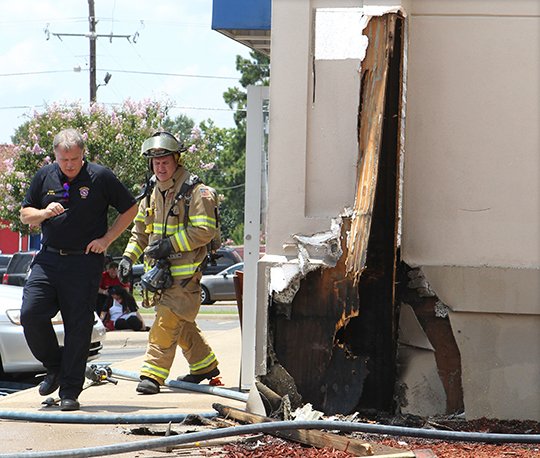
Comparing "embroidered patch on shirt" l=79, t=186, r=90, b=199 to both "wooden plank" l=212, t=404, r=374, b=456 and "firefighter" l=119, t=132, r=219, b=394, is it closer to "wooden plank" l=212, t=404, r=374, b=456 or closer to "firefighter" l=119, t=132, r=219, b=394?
"firefighter" l=119, t=132, r=219, b=394

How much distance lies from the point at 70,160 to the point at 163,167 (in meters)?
Result: 0.93

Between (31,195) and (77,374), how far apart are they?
1.30 metres

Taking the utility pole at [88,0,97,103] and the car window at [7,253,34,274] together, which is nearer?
the car window at [7,253,34,274]

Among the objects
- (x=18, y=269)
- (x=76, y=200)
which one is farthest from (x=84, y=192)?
(x=18, y=269)

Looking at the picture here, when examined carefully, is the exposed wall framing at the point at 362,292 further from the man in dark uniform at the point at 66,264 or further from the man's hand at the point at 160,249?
the man's hand at the point at 160,249

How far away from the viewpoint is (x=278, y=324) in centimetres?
636

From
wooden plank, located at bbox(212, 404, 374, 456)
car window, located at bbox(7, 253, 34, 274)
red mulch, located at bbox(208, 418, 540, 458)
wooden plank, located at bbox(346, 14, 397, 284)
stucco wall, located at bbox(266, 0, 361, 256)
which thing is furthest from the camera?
car window, located at bbox(7, 253, 34, 274)

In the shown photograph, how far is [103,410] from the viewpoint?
23.1ft

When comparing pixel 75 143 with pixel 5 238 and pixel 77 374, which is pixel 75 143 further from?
pixel 5 238

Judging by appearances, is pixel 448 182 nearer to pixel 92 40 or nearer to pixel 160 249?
pixel 160 249

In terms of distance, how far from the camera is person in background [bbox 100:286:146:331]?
1839 cm

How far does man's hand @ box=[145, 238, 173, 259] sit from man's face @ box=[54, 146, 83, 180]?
905 mm

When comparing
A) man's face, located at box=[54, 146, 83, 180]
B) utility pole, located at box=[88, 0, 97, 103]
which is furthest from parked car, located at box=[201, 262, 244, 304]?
man's face, located at box=[54, 146, 83, 180]

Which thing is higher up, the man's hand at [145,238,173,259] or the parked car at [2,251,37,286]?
the man's hand at [145,238,173,259]
